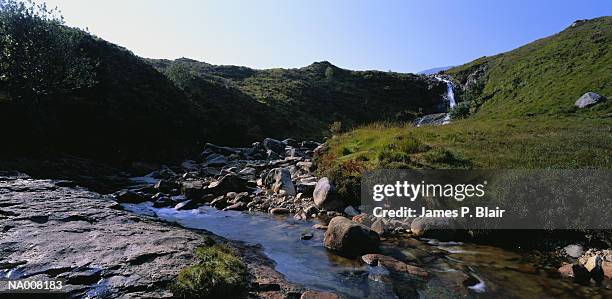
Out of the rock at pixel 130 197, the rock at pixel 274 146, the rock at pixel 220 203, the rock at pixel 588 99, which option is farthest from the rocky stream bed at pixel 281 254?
the rock at pixel 588 99

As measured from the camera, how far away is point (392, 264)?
987 cm

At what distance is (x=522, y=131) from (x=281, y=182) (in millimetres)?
18177

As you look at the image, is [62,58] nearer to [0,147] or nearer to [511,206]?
[0,147]

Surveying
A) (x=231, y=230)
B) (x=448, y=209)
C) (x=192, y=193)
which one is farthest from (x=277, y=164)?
(x=448, y=209)

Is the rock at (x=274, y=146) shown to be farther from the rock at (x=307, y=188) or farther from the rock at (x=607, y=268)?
the rock at (x=607, y=268)

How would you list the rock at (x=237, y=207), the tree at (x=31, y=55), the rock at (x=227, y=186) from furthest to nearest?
the tree at (x=31, y=55) < the rock at (x=227, y=186) < the rock at (x=237, y=207)

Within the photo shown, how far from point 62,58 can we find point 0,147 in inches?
373

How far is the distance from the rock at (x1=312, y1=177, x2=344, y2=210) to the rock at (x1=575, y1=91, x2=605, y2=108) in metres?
32.7

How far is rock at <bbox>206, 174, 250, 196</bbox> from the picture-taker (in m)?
19.5

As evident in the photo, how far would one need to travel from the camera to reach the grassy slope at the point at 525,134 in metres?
16.0

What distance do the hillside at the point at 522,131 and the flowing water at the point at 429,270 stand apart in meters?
4.83

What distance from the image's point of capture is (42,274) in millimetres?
7320

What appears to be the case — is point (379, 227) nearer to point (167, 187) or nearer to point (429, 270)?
point (429, 270)

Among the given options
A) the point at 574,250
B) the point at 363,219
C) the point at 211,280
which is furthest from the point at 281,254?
the point at 574,250
